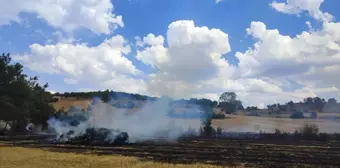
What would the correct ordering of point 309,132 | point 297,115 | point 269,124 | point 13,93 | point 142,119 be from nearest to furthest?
point 13,93 < point 309,132 < point 142,119 < point 269,124 < point 297,115

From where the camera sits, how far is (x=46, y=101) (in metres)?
86.0

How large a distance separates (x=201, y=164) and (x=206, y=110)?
2554 inches

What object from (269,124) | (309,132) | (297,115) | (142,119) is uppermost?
(297,115)

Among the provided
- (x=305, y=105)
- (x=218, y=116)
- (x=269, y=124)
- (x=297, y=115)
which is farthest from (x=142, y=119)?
(x=305, y=105)

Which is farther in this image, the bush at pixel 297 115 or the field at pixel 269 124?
the bush at pixel 297 115

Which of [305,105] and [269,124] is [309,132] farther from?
[305,105]

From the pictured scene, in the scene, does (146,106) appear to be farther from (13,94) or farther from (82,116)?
(13,94)

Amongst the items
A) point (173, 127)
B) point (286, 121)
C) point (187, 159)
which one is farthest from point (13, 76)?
point (286, 121)

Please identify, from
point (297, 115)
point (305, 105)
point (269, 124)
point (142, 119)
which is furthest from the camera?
point (305, 105)

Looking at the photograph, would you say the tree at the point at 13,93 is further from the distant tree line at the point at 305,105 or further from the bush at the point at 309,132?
the distant tree line at the point at 305,105

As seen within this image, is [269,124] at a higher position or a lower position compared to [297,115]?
lower

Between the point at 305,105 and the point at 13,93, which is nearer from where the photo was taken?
the point at 13,93

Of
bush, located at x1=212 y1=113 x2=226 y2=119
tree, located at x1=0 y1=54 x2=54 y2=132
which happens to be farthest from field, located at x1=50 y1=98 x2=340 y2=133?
tree, located at x1=0 y1=54 x2=54 y2=132

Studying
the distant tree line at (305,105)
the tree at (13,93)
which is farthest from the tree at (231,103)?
the tree at (13,93)
